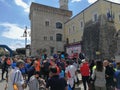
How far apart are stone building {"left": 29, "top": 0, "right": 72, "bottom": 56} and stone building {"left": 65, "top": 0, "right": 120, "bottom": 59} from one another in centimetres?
1159

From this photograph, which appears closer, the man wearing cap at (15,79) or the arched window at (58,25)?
the man wearing cap at (15,79)

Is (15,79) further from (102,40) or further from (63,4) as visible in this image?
(63,4)

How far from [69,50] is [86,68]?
39.1 m

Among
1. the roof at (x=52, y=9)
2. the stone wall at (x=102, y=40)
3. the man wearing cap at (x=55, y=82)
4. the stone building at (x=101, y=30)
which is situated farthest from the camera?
the roof at (x=52, y=9)

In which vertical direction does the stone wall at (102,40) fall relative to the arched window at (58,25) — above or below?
below

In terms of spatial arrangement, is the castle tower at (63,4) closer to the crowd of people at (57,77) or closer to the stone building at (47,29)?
the stone building at (47,29)

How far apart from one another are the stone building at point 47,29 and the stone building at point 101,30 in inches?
456

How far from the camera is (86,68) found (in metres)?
13.3

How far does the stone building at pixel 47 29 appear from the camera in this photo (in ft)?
193

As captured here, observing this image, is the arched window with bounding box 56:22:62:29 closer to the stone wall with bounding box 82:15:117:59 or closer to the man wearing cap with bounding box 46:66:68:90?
the stone wall with bounding box 82:15:117:59

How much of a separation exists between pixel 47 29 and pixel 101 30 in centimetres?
2085

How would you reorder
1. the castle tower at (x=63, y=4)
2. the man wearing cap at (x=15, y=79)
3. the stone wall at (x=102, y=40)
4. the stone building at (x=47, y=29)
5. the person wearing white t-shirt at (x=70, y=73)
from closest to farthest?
the man wearing cap at (x=15, y=79), the person wearing white t-shirt at (x=70, y=73), the stone wall at (x=102, y=40), the stone building at (x=47, y=29), the castle tower at (x=63, y=4)

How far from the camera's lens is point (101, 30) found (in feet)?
138

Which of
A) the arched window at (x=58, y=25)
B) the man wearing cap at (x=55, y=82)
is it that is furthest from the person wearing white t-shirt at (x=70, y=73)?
the arched window at (x=58, y=25)
